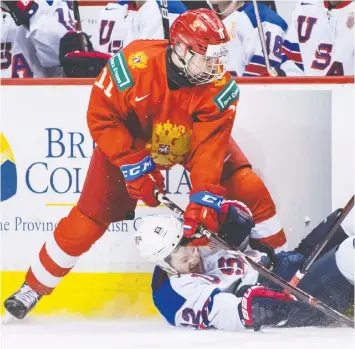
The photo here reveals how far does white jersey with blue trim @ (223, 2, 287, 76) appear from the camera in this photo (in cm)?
462

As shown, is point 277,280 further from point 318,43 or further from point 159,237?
point 318,43

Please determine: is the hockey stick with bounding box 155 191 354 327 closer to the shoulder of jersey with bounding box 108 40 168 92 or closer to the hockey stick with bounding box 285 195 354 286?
the hockey stick with bounding box 285 195 354 286

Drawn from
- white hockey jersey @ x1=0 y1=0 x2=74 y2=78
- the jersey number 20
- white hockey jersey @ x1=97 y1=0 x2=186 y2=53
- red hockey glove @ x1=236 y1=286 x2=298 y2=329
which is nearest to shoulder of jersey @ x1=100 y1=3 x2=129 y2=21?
white hockey jersey @ x1=97 y1=0 x2=186 y2=53

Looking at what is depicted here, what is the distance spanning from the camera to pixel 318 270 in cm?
385

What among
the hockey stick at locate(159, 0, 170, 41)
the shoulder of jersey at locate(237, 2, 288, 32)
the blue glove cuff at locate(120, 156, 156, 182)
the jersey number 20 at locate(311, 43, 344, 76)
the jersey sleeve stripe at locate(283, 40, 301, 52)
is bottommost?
the blue glove cuff at locate(120, 156, 156, 182)

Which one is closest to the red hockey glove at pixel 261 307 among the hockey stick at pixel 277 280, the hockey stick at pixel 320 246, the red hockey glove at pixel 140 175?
the hockey stick at pixel 277 280

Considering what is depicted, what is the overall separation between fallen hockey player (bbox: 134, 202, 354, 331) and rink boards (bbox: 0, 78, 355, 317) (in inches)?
8.9

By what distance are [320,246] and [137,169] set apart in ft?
2.46

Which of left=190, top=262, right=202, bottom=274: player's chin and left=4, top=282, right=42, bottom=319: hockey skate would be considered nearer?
left=190, top=262, right=202, bottom=274: player's chin

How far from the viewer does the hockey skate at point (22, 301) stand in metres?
4.11

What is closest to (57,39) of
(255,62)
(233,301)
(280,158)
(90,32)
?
(90,32)

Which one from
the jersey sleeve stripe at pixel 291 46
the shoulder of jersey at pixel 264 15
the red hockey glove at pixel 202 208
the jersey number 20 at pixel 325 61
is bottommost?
the red hockey glove at pixel 202 208

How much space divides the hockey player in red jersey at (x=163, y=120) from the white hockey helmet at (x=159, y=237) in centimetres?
5

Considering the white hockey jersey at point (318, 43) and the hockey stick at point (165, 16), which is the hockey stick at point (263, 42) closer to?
the white hockey jersey at point (318, 43)
